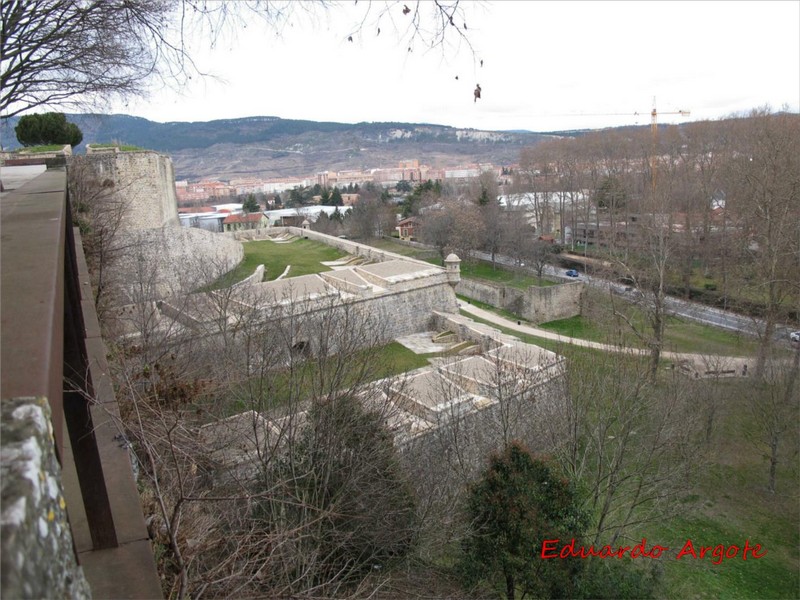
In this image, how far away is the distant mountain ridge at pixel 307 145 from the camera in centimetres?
13375

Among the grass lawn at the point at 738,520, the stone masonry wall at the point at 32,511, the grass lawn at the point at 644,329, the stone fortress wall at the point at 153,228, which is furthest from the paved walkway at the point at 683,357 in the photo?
the stone masonry wall at the point at 32,511

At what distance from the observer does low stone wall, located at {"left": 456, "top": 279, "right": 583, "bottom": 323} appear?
24891mm

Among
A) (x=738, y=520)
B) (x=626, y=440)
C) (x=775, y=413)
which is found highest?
(x=626, y=440)

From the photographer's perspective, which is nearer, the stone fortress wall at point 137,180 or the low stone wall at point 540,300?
the stone fortress wall at point 137,180

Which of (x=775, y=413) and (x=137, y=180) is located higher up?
(x=137, y=180)

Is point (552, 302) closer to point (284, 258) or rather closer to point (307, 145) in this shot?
point (284, 258)

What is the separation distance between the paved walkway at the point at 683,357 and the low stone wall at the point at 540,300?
1291 mm

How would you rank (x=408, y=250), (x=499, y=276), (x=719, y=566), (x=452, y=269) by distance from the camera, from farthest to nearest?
(x=408, y=250) < (x=499, y=276) < (x=452, y=269) < (x=719, y=566)

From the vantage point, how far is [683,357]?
17328mm

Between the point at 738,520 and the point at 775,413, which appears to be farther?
the point at 775,413

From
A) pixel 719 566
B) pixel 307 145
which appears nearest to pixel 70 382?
pixel 719 566

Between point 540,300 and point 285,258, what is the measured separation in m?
11.9

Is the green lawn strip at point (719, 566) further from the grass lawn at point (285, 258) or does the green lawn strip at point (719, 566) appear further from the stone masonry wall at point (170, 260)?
the grass lawn at point (285, 258)

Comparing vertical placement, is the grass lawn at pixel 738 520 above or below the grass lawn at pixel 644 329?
below
